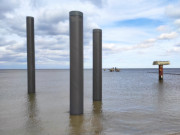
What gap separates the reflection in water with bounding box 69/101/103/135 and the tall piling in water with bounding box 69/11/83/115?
47 centimetres

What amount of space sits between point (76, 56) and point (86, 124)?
2235 millimetres

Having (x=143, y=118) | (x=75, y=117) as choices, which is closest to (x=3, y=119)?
(x=75, y=117)

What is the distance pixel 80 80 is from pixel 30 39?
641 cm

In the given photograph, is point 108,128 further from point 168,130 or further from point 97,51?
point 97,51

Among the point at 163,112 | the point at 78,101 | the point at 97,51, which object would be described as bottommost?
the point at 163,112

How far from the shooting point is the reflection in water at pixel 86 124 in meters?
4.47

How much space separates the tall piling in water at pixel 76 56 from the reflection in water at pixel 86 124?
1.55 ft

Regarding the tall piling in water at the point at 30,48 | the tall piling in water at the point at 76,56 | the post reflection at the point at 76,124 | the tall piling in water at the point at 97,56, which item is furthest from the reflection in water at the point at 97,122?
the tall piling in water at the point at 30,48

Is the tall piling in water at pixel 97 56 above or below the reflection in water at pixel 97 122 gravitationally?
above

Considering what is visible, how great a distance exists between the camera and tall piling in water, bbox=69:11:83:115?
582cm

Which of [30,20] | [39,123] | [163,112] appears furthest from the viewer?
[30,20]

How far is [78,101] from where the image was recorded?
5973 mm

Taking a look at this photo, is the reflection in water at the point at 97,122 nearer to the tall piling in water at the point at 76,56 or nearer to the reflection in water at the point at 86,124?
the reflection in water at the point at 86,124

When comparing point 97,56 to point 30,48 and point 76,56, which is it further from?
point 30,48
